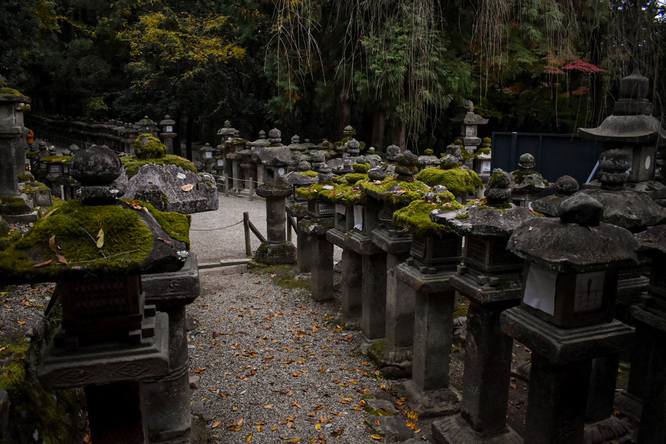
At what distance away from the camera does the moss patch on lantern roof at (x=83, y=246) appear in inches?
114

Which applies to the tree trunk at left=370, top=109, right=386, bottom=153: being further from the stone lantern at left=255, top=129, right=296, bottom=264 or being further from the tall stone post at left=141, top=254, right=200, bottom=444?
the tall stone post at left=141, top=254, right=200, bottom=444

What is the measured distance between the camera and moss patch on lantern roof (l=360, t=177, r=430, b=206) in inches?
241

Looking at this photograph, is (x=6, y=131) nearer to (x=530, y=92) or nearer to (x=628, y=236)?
(x=628, y=236)

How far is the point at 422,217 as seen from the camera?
5.44 m

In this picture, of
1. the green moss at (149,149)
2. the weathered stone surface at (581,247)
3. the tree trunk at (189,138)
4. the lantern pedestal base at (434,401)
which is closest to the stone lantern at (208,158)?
the tree trunk at (189,138)

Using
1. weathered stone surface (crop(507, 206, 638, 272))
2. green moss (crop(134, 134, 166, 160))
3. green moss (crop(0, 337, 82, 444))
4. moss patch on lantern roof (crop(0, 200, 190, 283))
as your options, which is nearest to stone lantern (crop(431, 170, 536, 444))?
weathered stone surface (crop(507, 206, 638, 272))

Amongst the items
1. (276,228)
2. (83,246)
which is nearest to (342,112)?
(276,228)

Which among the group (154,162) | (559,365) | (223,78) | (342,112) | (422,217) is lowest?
(559,365)

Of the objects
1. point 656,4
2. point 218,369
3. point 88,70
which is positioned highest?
point 88,70

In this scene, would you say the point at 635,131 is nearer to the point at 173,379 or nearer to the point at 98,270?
the point at 173,379

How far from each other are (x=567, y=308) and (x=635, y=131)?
3.86 metres

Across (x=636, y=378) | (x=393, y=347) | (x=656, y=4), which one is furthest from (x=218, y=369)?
(x=656, y=4)

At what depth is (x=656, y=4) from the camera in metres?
3.45

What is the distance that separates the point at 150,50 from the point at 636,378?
22.2 meters
